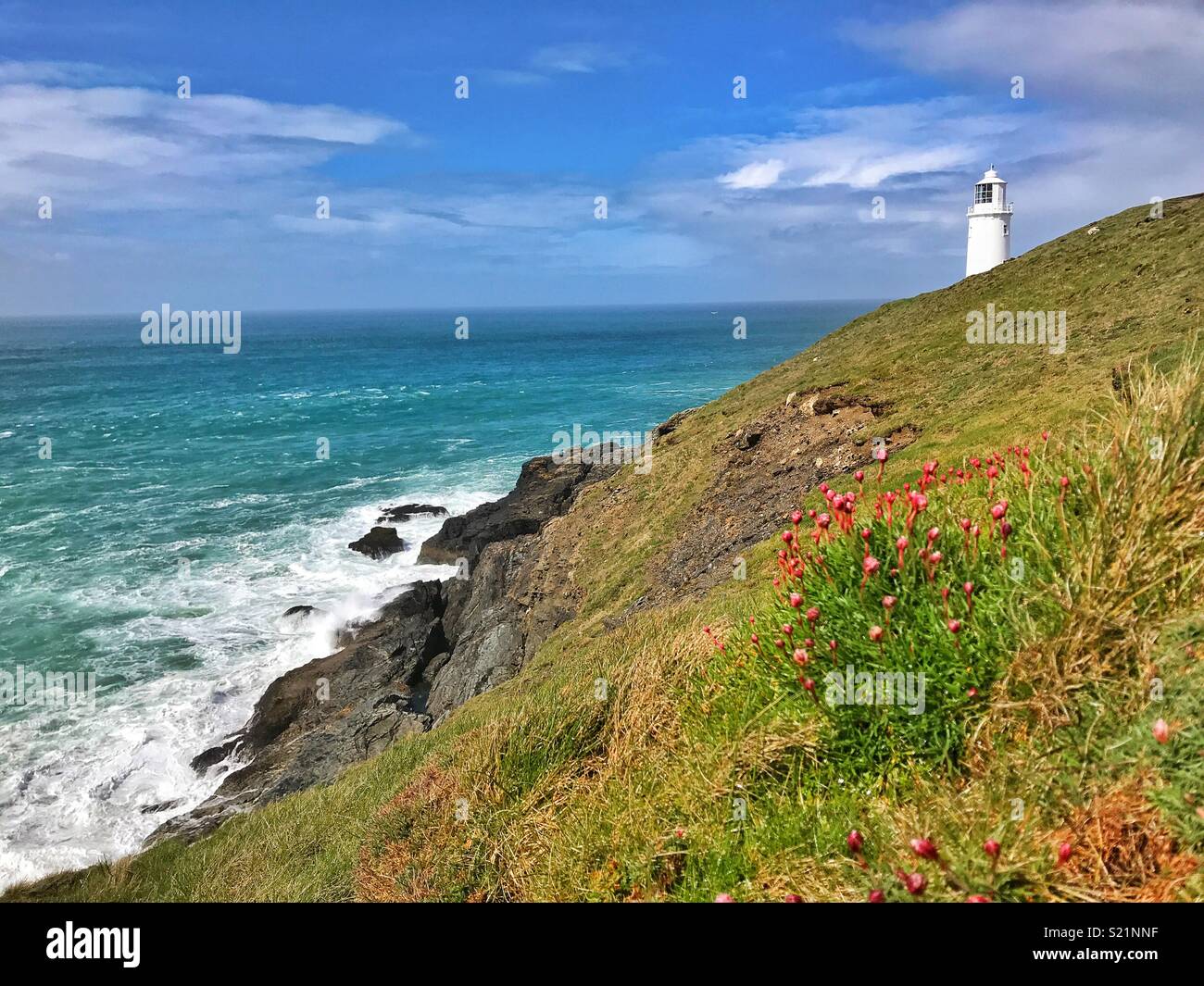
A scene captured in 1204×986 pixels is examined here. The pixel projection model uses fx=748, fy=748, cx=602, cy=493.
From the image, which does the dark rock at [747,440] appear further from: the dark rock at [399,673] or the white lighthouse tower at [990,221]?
the white lighthouse tower at [990,221]

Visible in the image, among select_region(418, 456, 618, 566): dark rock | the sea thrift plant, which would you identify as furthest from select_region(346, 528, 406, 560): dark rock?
the sea thrift plant

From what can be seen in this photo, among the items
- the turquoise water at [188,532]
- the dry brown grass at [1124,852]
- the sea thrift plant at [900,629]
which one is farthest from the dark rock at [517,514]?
the dry brown grass at [1124,852]

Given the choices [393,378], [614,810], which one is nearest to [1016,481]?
[614,810]

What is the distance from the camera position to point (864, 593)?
17.5 ft

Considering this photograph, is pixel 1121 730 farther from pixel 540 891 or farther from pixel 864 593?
pixel 540 891

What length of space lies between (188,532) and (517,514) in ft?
65.8

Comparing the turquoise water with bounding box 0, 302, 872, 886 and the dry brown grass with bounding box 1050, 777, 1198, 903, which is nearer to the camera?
the dry brown grass with bounding box 1050, 777, 1198, 903

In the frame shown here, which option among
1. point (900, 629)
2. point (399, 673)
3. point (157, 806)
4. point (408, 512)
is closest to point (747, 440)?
point (399, 673)

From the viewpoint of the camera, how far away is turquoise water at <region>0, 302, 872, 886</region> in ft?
68.7

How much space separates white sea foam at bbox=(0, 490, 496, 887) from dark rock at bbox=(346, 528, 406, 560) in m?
0.55

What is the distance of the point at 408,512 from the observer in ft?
140

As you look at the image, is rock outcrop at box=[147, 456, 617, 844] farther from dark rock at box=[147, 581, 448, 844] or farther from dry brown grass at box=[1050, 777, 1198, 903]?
dry brown grass at box=[1050, 777, 1198, 903]

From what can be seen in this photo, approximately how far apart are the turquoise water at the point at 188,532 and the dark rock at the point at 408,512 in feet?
→ 3.42

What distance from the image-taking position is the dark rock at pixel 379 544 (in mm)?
36844
